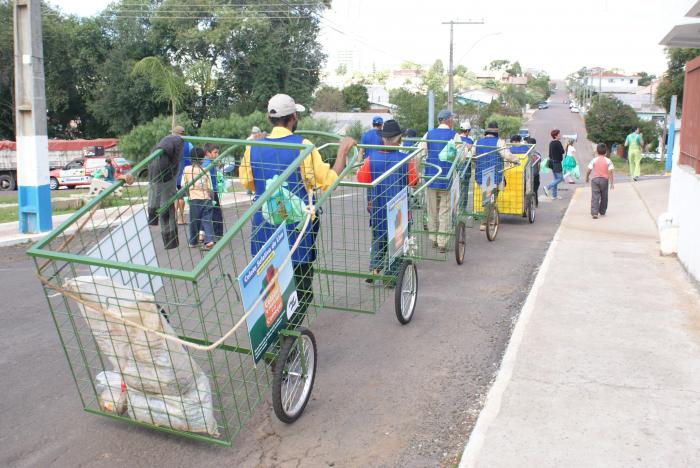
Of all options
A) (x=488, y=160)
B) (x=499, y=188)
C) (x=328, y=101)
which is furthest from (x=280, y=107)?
(x=328, y=101)

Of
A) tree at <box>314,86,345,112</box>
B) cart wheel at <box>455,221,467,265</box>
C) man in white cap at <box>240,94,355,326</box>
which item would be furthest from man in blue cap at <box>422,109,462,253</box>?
tree at <box>314,86,345,112</box>

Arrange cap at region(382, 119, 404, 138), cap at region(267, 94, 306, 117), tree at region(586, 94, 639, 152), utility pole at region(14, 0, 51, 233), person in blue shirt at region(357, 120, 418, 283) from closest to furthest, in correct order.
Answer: cap at region(267, 94, 306, 117), person in blue shirt at region(357, 120, 418, 283), cap at region(382, 119, 404, 138), utility pole at region(14, 0, 51, 233), tree at region(586, 94, 639, 152)

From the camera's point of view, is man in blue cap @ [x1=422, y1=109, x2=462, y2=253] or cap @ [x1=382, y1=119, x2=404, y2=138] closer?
cap @ [x1=382, y1=119, x2=404, y2=138]

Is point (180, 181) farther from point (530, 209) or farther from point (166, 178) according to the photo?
point (530, 209)

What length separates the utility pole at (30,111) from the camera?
1166cm

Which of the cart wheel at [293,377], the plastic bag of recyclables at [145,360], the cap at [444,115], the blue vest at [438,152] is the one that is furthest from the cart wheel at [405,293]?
the cap at [444,115]

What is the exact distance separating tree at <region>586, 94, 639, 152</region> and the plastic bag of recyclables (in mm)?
57127

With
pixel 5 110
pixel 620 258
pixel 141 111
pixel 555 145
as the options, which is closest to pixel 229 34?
pixel 141 111

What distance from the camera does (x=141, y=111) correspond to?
156 feet

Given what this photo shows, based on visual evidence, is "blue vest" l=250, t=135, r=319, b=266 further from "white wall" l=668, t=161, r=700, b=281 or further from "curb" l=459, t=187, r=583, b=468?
"white wall" l=668, t=161, r=700, b=281

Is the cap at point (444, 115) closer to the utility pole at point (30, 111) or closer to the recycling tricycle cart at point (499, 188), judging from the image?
the recycling tricycle cart at point (499, 188)

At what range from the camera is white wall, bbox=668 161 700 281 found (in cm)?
800

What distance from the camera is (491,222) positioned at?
1074 cm

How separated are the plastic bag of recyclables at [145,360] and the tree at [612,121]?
5713cm
